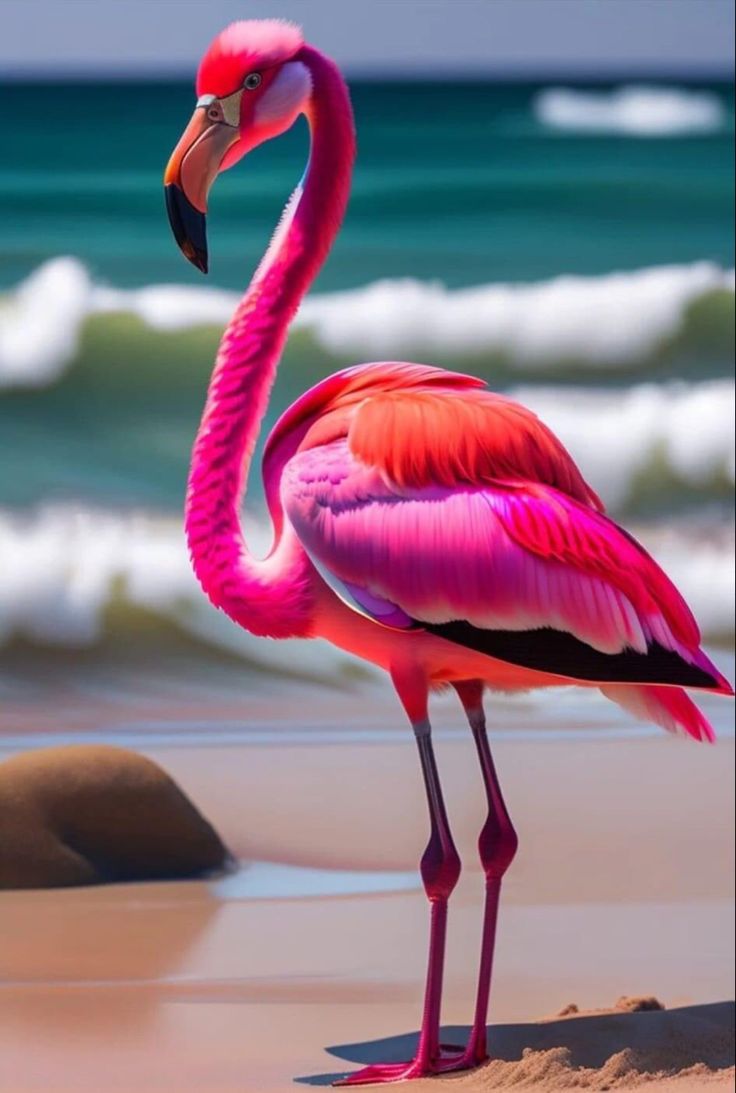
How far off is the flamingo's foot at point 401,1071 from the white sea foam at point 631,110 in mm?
1506

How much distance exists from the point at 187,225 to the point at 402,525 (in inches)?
18.3

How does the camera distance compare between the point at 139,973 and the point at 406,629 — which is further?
the point at 139,973

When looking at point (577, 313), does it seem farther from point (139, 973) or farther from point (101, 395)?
point (139, 973)

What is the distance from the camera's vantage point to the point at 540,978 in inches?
99.0

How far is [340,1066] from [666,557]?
996 millimetres

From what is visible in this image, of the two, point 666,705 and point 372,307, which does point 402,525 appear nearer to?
point 666,705

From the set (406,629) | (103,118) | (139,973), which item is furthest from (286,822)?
(103,118)

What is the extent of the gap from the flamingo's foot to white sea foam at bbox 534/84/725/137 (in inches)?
59.3

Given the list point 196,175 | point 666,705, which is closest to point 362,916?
point 666,705

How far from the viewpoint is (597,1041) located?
7.57 feet

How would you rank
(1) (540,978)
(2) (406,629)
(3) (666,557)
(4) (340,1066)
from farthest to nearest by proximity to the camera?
1. (3) (666,557)
2. (1) (540,978)
3. (4) (340,1066)
4. (2) (406,629)

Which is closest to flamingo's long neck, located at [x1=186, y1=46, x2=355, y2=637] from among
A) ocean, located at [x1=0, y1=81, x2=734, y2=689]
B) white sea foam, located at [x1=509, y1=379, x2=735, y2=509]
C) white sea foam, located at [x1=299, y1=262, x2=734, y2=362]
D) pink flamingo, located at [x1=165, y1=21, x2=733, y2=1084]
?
pink flamingo, located at [x1=165, y1=21, x2=733, y2=1084]

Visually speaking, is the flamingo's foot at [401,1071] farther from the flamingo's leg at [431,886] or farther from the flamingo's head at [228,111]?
the flamingo's head at [228,111]

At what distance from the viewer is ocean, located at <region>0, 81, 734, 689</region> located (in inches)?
99.7
